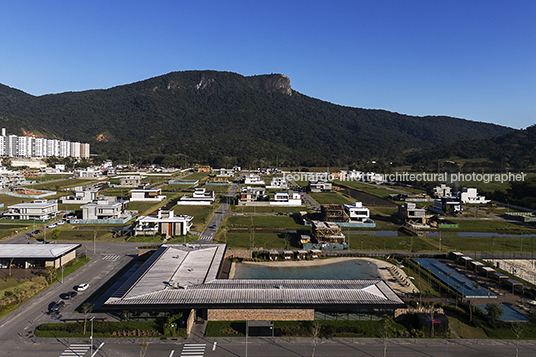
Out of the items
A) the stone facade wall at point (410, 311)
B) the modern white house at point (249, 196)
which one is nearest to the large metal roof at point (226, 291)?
the stone facade wall at point (410, 311)

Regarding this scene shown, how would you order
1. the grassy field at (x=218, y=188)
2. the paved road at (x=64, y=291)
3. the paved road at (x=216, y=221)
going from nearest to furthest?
the paved road at (x=64, y=291) < the paved road at (x=216, y=221) < the grassy field at (x=218, y=188)

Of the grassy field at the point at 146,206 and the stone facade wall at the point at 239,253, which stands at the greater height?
the grassy field at the point at 146,206

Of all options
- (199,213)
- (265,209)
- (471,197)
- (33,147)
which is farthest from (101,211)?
(33,147)

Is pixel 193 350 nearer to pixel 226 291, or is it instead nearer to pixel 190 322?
pixel 190 322

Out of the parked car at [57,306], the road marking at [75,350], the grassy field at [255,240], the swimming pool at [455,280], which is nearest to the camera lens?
the road marking at [75,350]

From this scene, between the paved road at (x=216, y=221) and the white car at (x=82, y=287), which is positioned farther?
the paved road at (x=216, y=221)

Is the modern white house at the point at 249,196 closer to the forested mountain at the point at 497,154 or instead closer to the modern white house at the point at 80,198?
the modern white house at the point at 80,198
